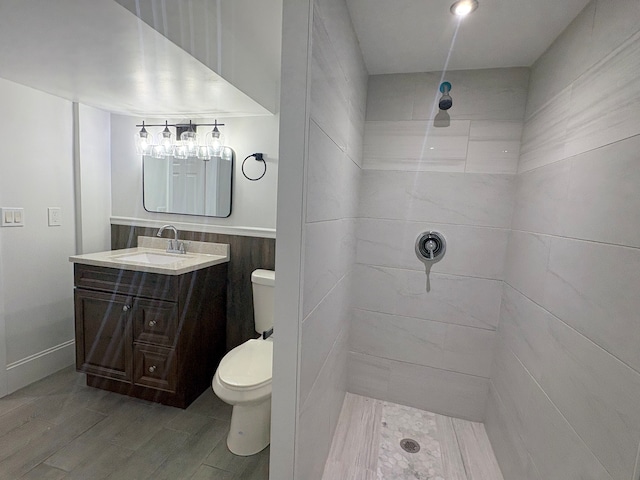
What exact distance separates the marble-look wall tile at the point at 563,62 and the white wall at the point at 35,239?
3019mm

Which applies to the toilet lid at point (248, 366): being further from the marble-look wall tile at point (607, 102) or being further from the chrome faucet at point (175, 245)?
the marble-look wall tile at point (607, 102)

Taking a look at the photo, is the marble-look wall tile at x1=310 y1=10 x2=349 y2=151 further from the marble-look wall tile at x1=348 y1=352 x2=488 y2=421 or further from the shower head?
the marble-look wall tile at x1=348 y1=352 x2=488 y2=421

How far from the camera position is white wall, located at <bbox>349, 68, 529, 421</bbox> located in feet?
5.90

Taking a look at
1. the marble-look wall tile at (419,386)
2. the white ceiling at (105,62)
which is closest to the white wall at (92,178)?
the white ceiling at (105,62)

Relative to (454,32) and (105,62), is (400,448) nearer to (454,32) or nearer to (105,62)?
(454,32)

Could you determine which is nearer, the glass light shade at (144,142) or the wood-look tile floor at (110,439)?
the wood-look tile floor at (110,439)

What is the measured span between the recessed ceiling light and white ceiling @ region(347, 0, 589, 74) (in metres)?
0.02

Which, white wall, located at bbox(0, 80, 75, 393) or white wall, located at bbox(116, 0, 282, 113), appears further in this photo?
white wall, located at bbox(0, 80, 75, 393)

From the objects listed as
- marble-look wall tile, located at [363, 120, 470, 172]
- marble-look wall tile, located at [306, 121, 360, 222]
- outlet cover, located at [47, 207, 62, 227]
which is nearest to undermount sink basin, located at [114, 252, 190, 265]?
outlet cover, located at [47, 207, 62, 227]

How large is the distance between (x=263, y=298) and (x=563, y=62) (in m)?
2.04

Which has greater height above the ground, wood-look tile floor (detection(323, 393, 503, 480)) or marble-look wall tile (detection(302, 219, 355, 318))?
marble-look wall tile (detection(302, 219, 355, 318))

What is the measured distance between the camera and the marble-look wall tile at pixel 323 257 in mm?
1051

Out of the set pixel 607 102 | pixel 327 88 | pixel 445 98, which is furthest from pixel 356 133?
pixel 607 102

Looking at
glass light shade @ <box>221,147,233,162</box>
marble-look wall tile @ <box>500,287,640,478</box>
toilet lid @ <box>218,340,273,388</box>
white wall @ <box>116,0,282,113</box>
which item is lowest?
toilet lid @ <box>218,340,273,388</box>
